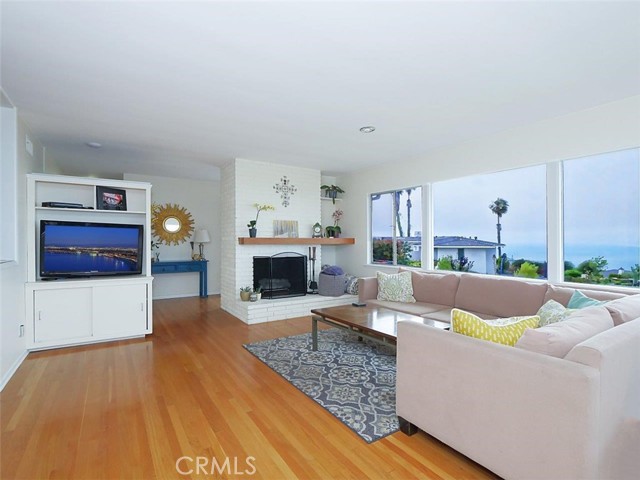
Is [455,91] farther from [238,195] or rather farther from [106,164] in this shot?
[106,164]

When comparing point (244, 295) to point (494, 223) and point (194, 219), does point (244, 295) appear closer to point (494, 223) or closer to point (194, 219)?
point (194, 219)

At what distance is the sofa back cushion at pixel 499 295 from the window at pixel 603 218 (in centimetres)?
58

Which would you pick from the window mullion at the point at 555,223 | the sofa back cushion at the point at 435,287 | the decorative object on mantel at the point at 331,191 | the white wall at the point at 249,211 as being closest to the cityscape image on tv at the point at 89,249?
the white wall at the point at 249,211

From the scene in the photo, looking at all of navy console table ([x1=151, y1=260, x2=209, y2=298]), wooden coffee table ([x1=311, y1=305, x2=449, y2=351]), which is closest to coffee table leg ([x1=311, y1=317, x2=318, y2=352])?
wooden coffee table ([x1=311, y1=305, x2=449, y2=351])

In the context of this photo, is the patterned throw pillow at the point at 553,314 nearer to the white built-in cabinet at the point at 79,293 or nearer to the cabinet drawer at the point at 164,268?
the white built-in cabinet at the point at 79,293

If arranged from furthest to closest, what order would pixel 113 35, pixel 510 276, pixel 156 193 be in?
pixel 156 193, pixel 510 276, pixel 113 35

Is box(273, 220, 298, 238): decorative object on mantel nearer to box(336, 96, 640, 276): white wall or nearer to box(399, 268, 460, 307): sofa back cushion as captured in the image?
box(336, 96, 640, 276): white wall

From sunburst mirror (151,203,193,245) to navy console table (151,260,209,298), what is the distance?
535 millimetres

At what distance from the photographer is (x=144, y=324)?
4.00 meters

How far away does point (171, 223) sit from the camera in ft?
21.3

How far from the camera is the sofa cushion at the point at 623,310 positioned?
74.2 inches

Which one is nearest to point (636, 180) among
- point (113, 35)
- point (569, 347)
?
point (569, 347)

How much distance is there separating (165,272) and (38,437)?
13.8 feet

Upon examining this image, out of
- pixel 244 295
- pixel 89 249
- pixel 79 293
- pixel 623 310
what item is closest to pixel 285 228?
pixel 244 295
